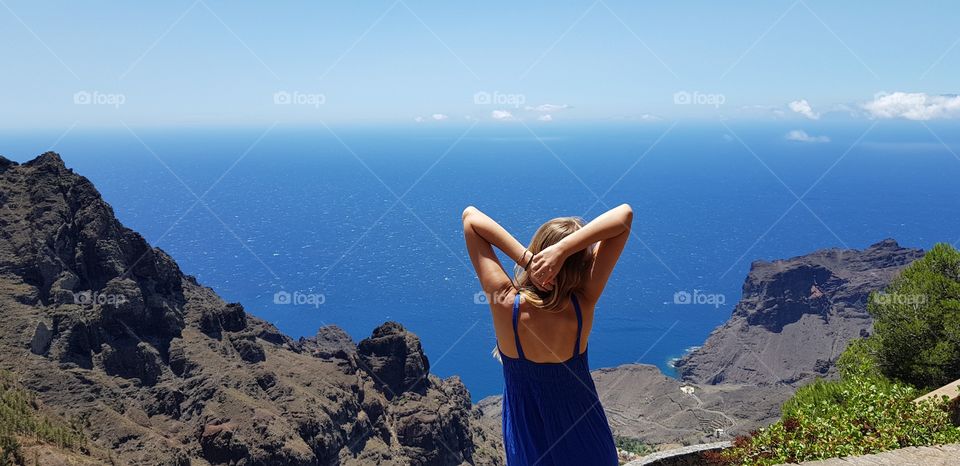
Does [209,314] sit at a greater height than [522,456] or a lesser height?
greater

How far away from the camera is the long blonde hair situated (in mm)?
2996

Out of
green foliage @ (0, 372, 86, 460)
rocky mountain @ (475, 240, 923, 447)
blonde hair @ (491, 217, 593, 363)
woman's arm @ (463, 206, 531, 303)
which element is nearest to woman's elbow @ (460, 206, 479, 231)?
woman's arm @ (463, 206, 531, 303)

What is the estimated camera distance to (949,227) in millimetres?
173875

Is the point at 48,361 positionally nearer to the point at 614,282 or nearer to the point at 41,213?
the point at 41,213

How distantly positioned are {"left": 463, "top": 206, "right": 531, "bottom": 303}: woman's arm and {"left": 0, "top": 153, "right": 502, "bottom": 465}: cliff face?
24.7 m

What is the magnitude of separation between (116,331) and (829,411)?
31684mm

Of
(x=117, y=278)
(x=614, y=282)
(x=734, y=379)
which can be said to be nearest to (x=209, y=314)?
(x=117, y=278)

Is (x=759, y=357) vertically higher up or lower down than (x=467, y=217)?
higher up
